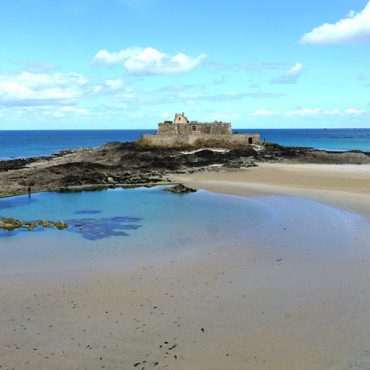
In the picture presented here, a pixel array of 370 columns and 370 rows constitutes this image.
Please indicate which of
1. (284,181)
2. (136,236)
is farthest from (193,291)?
(284,181)

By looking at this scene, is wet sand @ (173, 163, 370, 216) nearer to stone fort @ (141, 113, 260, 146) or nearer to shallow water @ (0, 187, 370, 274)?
shallow water @ (0, 187, 370, 274)

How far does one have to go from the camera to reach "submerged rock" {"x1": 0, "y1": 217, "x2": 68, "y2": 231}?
17.6m

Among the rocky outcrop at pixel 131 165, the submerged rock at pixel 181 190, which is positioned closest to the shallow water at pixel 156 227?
the submerged rock at pixel 181 190

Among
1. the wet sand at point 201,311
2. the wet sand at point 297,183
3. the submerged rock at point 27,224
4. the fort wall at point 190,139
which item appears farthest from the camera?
the fort wall at point 190,139

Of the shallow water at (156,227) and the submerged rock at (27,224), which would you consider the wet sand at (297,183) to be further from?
the submerged rock at (27,224)

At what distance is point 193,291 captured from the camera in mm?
10617

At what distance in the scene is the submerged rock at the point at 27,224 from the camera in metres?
17.6

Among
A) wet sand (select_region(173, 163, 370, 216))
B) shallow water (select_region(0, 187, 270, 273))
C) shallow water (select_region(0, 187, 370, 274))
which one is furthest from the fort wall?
shallow water (select_region(0, 187, 370, 274))

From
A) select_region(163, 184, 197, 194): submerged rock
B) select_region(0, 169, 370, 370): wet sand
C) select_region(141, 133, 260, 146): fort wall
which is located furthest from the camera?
select_region(141, 133, 260, 146): fort wall

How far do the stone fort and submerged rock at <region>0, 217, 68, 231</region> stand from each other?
3504 cm

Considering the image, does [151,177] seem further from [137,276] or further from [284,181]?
[137,276]

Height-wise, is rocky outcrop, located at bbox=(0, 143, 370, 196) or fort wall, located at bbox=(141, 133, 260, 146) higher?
fort wall, located at bbox=(141, 133, 260, 146)

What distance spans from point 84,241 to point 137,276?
14.9ft

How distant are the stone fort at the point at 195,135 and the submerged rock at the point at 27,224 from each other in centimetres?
3504
